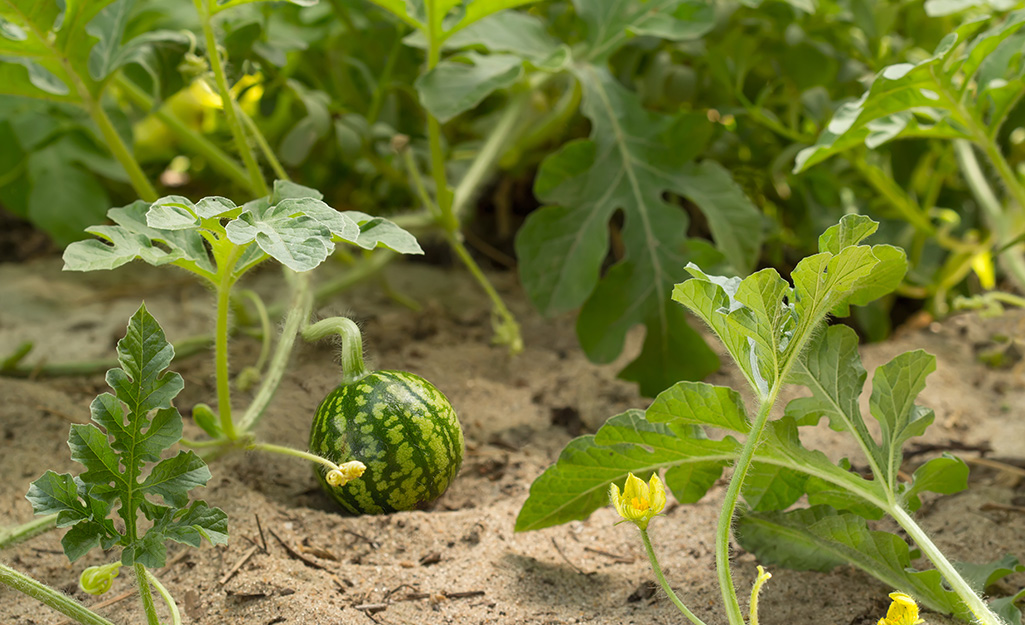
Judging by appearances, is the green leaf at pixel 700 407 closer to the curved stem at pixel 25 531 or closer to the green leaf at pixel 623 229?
the green leaf at pixel 623 229

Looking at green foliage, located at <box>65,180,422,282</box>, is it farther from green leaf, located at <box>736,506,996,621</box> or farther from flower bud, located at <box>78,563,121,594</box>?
green leaf, located at <box>736,506,996,621</box>

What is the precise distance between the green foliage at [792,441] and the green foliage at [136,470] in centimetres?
63

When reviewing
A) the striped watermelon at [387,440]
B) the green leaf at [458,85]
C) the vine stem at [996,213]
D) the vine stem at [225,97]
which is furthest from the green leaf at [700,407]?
the vine stem at [996,213]

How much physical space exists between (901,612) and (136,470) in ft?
3.91

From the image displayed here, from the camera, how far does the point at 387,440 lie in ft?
5.34

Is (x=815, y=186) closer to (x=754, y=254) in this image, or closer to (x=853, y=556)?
(x=754, y=254)

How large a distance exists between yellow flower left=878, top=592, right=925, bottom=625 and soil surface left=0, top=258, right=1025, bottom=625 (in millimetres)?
326

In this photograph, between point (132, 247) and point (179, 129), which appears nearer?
point (132, 247)

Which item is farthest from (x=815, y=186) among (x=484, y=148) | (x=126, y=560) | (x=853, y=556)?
(x=126, y=560)

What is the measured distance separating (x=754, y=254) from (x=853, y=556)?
40.3 inches

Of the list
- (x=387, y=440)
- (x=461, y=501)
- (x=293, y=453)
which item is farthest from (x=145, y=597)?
(x=461, y=501)

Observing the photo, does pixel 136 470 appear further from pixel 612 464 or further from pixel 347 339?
pixel 612 464

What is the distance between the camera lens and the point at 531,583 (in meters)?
1.61

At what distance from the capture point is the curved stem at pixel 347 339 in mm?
1699
